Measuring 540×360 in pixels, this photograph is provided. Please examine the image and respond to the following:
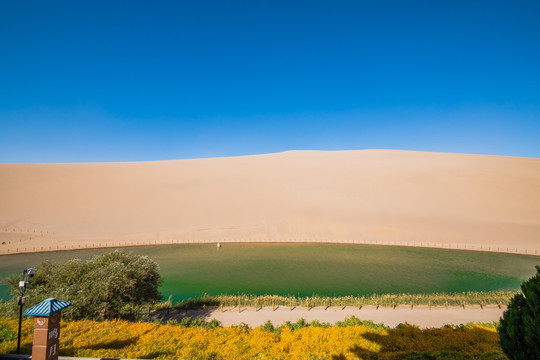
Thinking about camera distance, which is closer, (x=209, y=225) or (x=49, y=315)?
(x=49, y=315)

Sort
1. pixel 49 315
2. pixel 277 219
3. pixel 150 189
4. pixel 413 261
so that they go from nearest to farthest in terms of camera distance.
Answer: pixel 49 315
pixel 413 261
pixel 277 219
pixel 150 189

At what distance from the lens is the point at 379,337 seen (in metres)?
9.40

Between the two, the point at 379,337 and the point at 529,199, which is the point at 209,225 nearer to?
the point at 379,337

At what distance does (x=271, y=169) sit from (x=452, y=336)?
5945cm

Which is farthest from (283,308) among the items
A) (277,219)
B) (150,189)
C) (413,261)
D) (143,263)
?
(150,189)

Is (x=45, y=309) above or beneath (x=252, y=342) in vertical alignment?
above

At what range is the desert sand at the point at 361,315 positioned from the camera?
13562mm

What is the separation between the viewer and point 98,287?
12578 millimetres

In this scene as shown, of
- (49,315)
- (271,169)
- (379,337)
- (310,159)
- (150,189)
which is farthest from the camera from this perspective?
(310,159)

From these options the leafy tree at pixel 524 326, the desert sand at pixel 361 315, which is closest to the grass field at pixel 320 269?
the desert sand at pixel 361 315

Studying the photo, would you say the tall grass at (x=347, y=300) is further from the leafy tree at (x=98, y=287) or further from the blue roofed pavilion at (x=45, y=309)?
the blue roofed pavilion at (x=45, y=309)

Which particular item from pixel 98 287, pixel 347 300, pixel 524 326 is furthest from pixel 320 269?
pixel 524 326

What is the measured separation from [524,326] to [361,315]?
9809 millimetres

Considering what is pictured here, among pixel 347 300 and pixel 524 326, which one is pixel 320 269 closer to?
pixel 347 300
